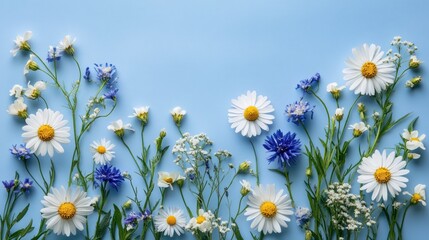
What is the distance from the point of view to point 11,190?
1.76 metres

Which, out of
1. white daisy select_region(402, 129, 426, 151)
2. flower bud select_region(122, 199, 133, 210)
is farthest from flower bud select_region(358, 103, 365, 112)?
flower bud select_region(122, 199, 133, 210)

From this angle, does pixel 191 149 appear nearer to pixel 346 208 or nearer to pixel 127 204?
pixel 127 204

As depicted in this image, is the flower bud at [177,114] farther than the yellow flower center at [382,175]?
Yes

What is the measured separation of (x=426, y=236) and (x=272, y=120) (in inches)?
22.3

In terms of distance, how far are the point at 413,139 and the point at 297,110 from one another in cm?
35

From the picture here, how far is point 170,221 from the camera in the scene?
1.71 meters

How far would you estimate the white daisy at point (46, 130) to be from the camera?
1733mm

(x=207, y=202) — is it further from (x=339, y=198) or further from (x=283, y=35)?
(x=283, y=35)

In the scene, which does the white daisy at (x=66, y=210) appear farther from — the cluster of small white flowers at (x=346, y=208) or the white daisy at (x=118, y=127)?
the cluster of small white flowers at (x=346, y=208)

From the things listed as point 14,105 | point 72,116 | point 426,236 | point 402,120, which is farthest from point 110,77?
point 426,236

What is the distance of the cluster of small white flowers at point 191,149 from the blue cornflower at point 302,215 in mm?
270

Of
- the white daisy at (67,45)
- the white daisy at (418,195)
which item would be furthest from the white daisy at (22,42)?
the white daisy at (418,195)

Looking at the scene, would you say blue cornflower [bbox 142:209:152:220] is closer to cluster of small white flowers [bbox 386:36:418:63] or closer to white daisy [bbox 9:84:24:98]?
white daisy [bbox 9:84:24:98]

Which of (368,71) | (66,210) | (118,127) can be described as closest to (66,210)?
(66,210)
